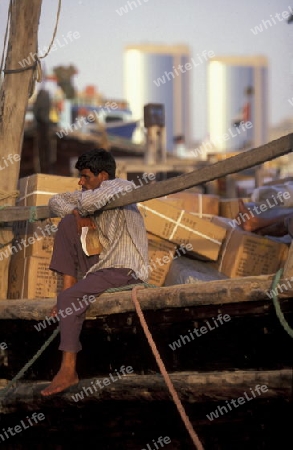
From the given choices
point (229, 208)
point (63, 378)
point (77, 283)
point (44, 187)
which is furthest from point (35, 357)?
point (229, 208)

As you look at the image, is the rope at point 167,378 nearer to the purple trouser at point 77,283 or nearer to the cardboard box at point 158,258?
the purple trouser at point 77,283

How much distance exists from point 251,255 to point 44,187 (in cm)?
148

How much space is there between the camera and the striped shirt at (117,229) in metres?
4.27

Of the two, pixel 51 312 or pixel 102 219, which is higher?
pixel 102 219

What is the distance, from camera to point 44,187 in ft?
17.3

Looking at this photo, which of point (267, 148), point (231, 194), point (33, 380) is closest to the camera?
point (267, 148)

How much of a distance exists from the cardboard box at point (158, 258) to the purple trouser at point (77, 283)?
0.78 m

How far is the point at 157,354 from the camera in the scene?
3.96 metres

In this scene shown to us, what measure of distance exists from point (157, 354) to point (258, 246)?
5.49 ft

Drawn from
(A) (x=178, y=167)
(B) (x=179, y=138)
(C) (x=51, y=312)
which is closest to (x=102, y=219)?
(C) (x=51, y=312)

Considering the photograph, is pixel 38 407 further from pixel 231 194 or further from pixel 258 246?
pixel 231 194

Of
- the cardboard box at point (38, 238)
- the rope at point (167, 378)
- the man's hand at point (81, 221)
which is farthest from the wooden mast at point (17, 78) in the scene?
the rope at point (167, 378)

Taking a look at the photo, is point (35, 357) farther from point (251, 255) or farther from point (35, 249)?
point (251, 255)

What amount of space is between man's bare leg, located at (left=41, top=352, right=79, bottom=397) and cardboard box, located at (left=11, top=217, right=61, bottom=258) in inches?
40.5
